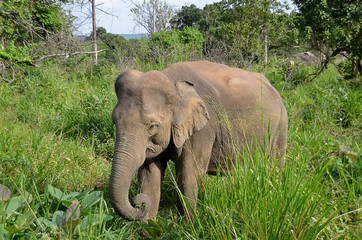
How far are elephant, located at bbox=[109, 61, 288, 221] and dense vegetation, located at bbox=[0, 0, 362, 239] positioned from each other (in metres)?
0.19

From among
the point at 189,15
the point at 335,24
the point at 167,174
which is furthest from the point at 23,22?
the point at 189,15

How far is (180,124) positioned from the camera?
269cm

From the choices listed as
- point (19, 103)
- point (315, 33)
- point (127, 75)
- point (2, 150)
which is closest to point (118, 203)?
point (127, 75)

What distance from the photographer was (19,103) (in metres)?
6.14

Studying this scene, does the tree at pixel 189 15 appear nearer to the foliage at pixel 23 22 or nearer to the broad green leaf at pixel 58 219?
the foliage at pixel 23 22

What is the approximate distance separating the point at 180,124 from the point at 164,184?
1.49 m

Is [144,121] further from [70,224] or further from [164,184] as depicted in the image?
[164,184]

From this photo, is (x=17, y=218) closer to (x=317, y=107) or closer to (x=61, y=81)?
(x=317, y=107)

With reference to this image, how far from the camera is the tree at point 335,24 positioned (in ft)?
26.0

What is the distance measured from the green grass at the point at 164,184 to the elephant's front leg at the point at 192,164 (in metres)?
0.11

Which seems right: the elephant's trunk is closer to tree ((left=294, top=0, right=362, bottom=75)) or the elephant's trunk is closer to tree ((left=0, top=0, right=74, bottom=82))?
tree ((left=0, top=0, right=74, bottom=82))

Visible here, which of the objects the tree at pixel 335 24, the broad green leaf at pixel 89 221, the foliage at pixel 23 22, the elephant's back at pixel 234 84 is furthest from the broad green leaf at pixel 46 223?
the tree at pixel 335 24

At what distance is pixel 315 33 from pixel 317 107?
354cm

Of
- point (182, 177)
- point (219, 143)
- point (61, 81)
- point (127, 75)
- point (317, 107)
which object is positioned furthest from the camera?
point (61, 81)
